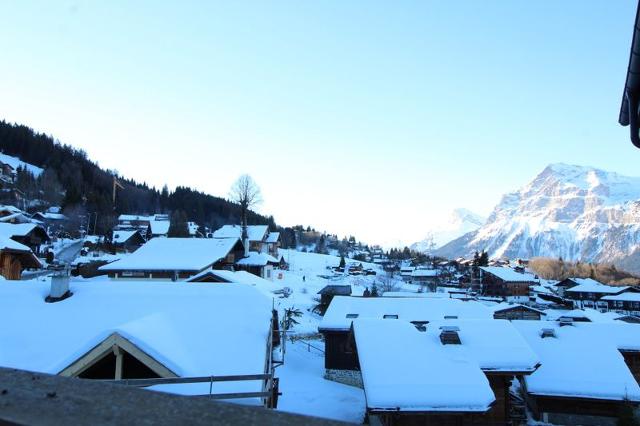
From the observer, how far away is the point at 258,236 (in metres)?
87.9

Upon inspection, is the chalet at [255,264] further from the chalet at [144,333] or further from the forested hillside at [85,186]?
the forested hillside at [85,186]

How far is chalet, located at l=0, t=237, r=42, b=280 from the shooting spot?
37.9 metres

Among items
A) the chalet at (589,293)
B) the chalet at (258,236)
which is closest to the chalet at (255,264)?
the chalet at (258,236)

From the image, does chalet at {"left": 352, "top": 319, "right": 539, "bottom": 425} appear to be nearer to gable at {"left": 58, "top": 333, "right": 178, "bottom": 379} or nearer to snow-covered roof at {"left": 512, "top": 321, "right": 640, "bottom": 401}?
snow-covered roof at {"left": 512, "top": 321, "right": 640, "bottom": 401}

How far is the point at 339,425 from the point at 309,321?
48.1 meters

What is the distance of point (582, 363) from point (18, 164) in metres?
146

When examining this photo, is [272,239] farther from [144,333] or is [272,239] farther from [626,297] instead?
[144,333]

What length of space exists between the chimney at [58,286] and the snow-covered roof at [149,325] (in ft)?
0.86

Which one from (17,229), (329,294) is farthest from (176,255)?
(17,229)

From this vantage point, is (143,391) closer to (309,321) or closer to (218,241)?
(218,241)

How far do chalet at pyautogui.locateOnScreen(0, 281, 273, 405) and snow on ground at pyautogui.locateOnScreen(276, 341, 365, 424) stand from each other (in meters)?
7.49

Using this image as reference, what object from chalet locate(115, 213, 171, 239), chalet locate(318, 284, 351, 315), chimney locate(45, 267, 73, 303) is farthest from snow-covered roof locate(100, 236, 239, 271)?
chalet locate(115, 213, 171, 239)

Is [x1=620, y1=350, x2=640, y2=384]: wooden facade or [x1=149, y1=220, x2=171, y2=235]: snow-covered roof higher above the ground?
[x1=149, y1=220, x2=171, y2=235]: snow-covered roof

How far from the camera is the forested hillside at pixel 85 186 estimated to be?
112688mm
